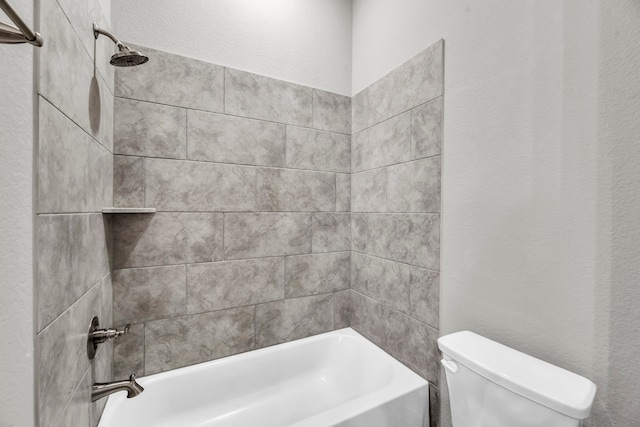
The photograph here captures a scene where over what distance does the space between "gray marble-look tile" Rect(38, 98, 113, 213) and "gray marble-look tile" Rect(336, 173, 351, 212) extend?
4.25ft

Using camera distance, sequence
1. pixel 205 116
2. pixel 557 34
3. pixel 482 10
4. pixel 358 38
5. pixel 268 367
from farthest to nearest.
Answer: pixel 358 38 → pixel 268 367 → pixel 205 116 → pixel 482 10 → pixel 557 34

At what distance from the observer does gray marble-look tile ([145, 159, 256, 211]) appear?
1.45m

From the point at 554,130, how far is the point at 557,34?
0.31 metres

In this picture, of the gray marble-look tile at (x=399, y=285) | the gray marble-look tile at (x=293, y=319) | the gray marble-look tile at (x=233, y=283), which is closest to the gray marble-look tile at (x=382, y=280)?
the gray marble-look tile at (x=399, y=285)

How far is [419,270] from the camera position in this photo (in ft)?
4.71

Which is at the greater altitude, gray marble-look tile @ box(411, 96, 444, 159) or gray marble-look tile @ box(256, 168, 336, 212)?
gray marble-look tile @ box(411, 96, 444, 159)

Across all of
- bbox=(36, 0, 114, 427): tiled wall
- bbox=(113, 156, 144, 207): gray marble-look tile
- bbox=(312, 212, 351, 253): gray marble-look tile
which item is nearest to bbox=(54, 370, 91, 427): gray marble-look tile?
bbox=(36, 0, 114, 427): tiled wall

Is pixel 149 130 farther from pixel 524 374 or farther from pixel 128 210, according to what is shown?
pixel 524 374

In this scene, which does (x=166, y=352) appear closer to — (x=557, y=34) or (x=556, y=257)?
(x=556, y=257)

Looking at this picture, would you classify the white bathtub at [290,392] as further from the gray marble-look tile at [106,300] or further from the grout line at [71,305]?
the grout line at [71,305]

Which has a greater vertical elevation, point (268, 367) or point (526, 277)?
point (526, 277)

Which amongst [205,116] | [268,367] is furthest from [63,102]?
[268,367]

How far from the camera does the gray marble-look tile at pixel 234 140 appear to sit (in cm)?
154
